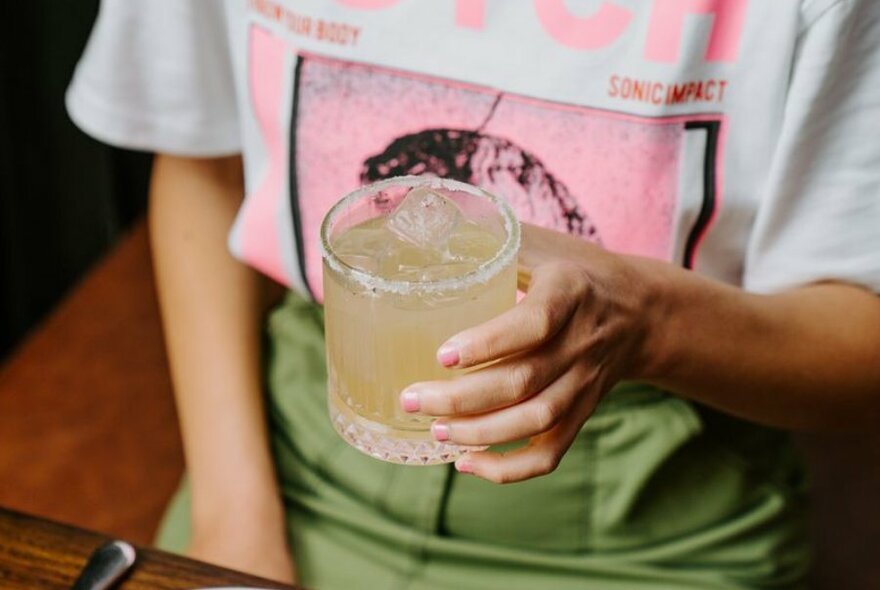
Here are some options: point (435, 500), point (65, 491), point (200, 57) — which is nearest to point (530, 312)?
point (435, 500)

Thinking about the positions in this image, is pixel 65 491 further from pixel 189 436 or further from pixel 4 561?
pixel 4 561

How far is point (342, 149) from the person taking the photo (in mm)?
1050

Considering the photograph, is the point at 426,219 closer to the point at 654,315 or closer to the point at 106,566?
the point at 654,315

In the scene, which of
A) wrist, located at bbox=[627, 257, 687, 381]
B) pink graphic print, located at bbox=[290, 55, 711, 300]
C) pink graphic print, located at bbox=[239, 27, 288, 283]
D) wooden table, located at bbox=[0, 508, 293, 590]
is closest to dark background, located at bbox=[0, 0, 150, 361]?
pink graphic print, located at bbox=[239, 27, 288, 283]

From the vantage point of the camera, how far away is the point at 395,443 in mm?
802

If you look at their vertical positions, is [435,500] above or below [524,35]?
below

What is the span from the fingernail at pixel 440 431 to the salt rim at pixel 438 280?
0.34 feet

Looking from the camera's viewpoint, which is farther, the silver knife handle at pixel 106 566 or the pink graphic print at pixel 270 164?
the pink graphic print at pixel 270 164

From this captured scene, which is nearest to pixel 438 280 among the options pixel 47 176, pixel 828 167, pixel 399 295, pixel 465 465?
pixel 399 295

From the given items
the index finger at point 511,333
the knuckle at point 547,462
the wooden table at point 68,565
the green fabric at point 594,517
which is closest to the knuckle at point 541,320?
the index finger at point 511,333

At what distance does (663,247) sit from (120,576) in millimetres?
542

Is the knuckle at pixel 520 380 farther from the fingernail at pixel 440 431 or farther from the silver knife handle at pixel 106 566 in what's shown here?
the silver knife handle at pixel 106 566

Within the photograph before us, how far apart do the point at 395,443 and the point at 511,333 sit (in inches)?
6.2

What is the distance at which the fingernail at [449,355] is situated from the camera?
685mm
